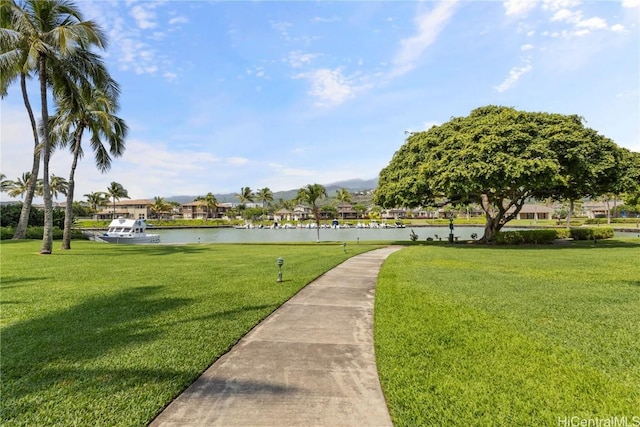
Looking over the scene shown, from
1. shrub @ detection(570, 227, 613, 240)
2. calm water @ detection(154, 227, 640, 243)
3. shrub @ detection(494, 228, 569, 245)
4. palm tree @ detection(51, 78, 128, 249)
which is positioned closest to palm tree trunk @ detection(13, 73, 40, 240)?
palm tree @ detection(51, 78, 128, 249)

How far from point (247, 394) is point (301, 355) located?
1.18 meters

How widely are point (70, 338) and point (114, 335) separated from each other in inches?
23.5

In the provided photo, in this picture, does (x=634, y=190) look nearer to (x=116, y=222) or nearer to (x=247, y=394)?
(x=247, y=394)

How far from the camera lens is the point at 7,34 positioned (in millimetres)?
15094

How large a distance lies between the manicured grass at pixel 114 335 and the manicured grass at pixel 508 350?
2473mm

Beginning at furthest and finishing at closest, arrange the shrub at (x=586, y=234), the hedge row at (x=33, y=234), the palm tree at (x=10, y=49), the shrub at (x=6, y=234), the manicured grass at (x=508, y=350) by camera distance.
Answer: the hedge row at (x=33, y=234) < the shrub at (x=6, y=234) < the shrub at (x=586, y=234) < the palm tree at (x=10, y=49) < the manicured grass at (x=508, y=350)

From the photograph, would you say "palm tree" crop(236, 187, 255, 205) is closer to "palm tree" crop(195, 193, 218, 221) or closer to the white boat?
"palm tree" crop(195, 193, 218, 221)

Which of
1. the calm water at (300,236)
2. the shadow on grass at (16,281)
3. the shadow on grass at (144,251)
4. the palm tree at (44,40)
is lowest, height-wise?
the calm water at (300,236)

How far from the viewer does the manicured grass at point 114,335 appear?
344cm

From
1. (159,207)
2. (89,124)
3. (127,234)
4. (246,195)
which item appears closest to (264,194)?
(246,195)

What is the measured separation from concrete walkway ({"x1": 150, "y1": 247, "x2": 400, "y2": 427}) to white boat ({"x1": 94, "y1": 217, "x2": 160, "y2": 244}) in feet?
101

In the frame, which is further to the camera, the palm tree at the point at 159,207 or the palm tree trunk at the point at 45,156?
the palm tree at the point at 159,207

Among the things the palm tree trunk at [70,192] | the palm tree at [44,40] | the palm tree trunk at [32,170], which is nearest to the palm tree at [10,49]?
the palm tree at [44,40]

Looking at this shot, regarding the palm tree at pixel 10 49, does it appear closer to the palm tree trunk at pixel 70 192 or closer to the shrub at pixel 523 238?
the palm tree trunk at pixel 70 192
